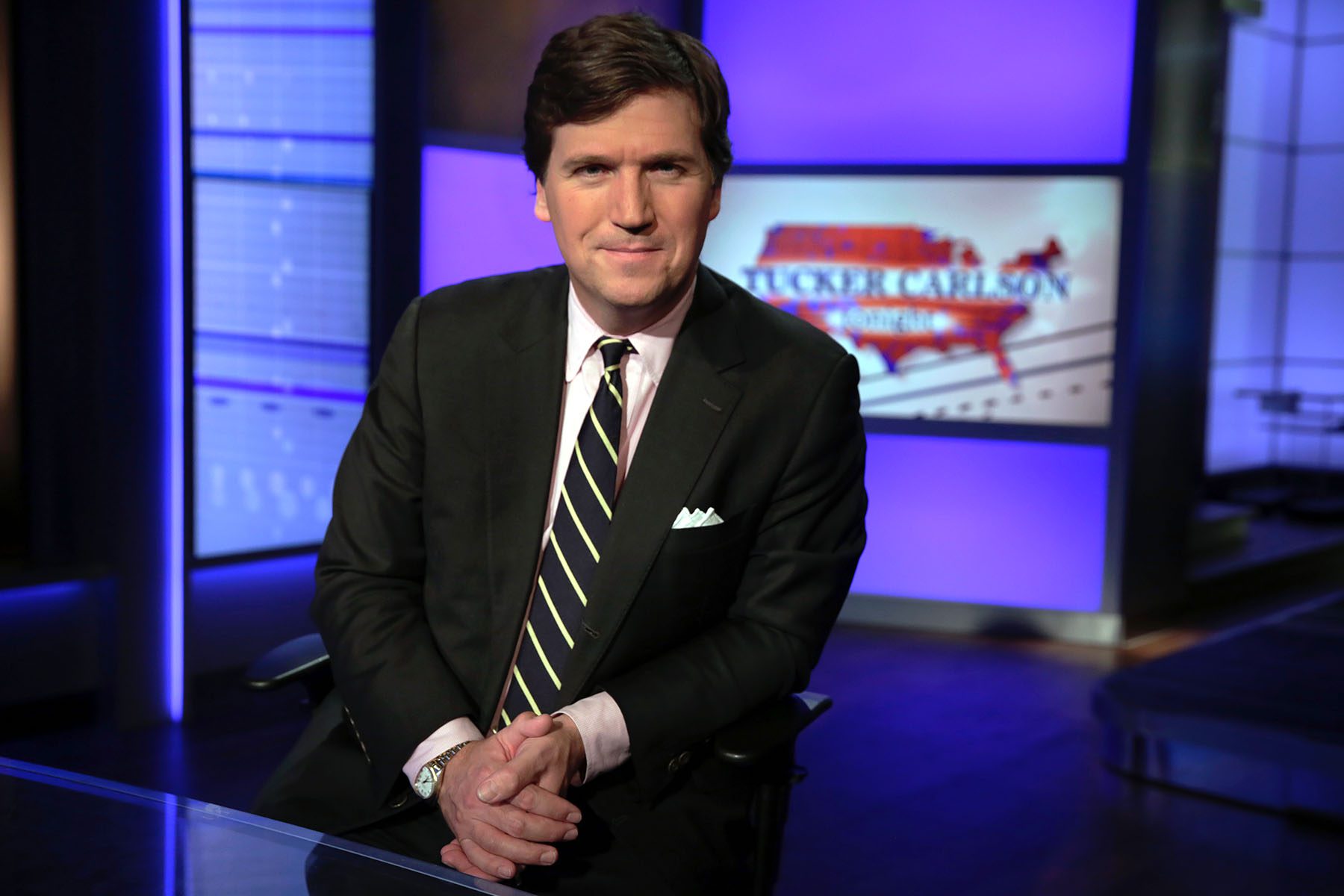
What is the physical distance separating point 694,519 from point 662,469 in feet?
0.24

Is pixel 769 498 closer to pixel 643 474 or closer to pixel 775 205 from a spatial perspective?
pixel 643 474

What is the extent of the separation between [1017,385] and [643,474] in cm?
405

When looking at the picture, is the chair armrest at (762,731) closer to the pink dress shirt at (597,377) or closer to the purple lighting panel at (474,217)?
the pink dress shirt at (597,377)

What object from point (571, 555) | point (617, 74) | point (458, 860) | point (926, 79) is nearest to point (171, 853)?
point (458, 860)

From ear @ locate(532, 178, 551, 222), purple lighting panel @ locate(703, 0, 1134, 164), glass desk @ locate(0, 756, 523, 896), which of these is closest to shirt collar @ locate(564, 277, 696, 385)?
ear @ locate(532, 178, 551, 222)

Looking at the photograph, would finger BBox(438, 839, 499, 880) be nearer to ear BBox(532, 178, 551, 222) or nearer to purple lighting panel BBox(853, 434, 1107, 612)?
ear BBox(532, 178, 551, 222)

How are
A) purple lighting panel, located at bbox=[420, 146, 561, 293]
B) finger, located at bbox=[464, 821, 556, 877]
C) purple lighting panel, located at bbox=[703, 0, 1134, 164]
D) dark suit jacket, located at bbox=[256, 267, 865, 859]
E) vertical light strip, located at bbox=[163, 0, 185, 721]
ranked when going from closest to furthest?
finger, located at bbox=[464, 821, 556, 877]
dark suit jacket, located at bbox=[256, 267, 865, 859]
vertical light strip, located at bbox=[163, 0, 185, 721]
purple lighting panel, located at bbox=[420, 146, 561, 293]
purple lighting panel, located at bbox=[703, 0, 1134, 164]

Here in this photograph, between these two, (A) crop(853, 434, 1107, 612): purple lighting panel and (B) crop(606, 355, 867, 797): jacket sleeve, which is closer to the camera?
(B) crop(606, 355, 867, 797): jacket sleeve

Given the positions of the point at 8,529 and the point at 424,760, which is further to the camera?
the point at 8,529

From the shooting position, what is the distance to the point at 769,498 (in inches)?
71.5

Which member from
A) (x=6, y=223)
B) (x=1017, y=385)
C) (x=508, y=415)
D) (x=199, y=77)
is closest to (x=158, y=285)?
(x=6, y=223)

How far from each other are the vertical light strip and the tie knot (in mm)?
2358

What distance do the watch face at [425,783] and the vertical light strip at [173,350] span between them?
2.46m

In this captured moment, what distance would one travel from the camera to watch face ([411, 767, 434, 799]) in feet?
5.40
